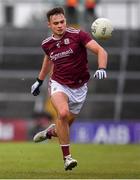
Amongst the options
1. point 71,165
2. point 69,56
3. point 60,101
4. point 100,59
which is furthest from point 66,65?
point 71,165

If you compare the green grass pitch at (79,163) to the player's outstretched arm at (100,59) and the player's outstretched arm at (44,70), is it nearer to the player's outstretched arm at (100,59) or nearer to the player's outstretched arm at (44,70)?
the player's outstretched arm at (44,70)

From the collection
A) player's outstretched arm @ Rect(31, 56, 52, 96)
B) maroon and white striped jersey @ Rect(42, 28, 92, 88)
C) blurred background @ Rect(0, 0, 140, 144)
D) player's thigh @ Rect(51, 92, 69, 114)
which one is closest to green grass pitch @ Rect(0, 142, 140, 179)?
player's thigh @ Rect(51, 92, 69, 114)

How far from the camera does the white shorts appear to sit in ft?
42.2

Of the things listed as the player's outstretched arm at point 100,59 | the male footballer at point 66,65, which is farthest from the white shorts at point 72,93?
the player's outstretched arm at point 100,59

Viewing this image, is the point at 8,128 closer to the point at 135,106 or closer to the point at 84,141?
the point at 84,141

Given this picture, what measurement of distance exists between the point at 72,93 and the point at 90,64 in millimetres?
18807

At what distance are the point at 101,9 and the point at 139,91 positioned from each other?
3652 mm

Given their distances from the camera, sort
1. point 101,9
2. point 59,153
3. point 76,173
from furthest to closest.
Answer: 1. point 101,9
2. point 59,153
3. point 76,173

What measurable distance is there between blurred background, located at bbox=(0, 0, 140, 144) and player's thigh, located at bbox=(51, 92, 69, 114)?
46.0 ft

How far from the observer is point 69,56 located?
12.8 meters

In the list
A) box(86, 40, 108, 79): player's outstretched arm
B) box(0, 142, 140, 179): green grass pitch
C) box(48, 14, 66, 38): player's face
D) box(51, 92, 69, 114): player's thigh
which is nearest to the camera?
box(0, 142, 140, 179): green grass pitch

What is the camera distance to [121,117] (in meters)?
29.9

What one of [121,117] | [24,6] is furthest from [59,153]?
[24,6]

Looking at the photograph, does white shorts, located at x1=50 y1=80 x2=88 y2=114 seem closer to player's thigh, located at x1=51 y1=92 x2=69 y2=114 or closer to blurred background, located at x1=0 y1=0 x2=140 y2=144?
player's thigh, located at x1=51 y1=92 x2=69 y2=114
